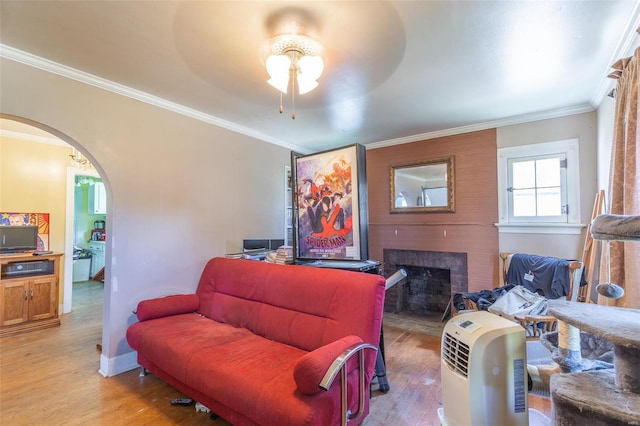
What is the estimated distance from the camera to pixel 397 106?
3031 millimetres

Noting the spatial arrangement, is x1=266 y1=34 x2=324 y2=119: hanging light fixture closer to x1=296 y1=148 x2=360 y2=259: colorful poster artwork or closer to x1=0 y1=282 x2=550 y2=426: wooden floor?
x1=296 y1=148 x2=360 y2=259: colorful poster artwork

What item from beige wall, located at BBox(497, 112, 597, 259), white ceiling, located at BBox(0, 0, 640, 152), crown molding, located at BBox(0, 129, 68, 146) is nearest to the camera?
white ceiling, located at BBox(0, 0, 640, 152)

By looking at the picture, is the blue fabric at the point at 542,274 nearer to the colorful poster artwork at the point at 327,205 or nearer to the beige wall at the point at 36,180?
the colorful poster artwork at the point at 327,205

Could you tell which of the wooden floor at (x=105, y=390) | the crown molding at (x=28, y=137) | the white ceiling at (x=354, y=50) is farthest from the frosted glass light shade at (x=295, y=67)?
the crown molding at (x=28, y=137)

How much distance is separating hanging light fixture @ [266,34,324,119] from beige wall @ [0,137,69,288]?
13.7ft

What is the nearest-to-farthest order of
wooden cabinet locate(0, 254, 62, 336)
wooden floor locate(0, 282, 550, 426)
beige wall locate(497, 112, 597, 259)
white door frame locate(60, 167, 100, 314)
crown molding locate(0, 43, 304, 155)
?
wooden floor locate(0, 282, 550, 426)
crown molding locate(0, 43, 304, 155)
beige wall locate(497, 112, 597, 259)
wooden cabinet locate(0, 254, 62, 336)
white door frame locate(60, 167, 100, 314)

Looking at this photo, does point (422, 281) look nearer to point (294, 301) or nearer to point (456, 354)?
point (294, 301)

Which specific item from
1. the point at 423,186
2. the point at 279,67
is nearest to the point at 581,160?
the point at 423,186

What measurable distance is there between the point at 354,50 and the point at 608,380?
83.6 inches

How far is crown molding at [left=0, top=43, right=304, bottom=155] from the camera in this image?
2.08 m

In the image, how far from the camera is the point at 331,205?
101 inches

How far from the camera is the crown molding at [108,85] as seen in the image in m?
2.08

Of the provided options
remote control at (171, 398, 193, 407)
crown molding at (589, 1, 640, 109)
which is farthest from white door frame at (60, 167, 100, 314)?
crown molding at (589, 1, 640, 109)

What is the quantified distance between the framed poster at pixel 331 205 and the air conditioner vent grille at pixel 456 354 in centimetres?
96
